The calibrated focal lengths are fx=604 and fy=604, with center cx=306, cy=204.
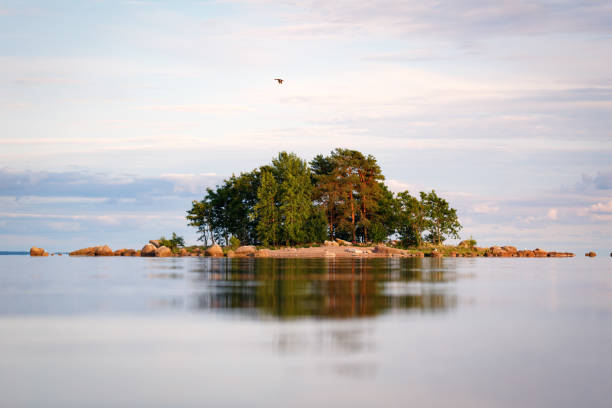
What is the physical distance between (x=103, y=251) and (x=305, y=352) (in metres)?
88.7

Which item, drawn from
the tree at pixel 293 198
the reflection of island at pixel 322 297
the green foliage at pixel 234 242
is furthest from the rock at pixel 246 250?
the reflection of island at pixel 322 297

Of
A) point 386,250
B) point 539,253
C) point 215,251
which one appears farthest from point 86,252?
point 539,253

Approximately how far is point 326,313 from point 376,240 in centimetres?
6937

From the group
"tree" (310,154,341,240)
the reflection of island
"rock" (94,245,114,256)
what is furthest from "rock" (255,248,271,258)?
the reflection of island

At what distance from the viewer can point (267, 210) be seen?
3110 inches

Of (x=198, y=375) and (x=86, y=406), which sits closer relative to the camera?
(x=86, y=406)

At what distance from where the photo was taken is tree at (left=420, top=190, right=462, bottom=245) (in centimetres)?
8900

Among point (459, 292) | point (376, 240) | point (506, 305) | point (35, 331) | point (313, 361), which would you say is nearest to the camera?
point (313, 361)

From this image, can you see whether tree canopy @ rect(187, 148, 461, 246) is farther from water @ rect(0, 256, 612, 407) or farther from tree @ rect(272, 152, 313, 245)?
water @ rect(0, 256, 612, 407)

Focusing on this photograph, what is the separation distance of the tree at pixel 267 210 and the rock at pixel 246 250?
74.4 inches

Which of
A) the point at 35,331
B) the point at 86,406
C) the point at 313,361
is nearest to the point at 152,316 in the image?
the point at 35,331

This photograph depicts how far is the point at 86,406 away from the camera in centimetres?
870

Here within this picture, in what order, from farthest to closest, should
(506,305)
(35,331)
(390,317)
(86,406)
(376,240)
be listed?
(376,240), (506,305), (390,317), (35,331), (86,406)

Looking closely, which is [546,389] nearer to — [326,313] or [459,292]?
[326,313]
